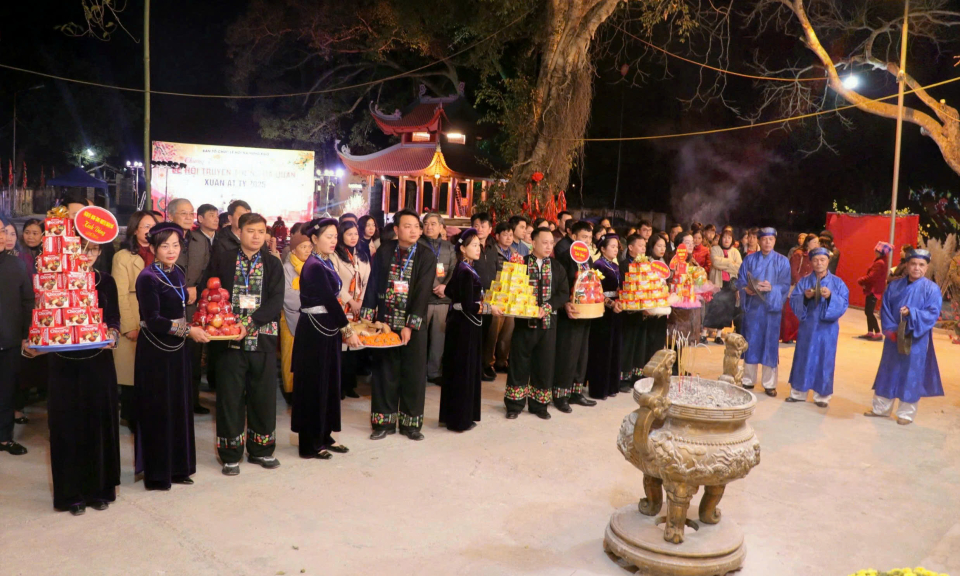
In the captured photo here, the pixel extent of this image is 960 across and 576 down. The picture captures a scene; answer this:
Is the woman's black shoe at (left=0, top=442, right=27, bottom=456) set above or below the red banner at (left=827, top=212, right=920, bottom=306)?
below

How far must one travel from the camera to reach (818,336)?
23.7ft

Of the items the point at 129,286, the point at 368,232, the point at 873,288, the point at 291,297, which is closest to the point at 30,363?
the point at 129,286

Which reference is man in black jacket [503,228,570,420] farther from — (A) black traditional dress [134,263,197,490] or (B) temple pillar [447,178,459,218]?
(B) temple pillar [447,178,459,218]

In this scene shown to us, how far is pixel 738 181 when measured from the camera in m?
24.5

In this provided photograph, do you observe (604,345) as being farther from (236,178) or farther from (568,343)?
(236,178)

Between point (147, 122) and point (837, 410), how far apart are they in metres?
8.66

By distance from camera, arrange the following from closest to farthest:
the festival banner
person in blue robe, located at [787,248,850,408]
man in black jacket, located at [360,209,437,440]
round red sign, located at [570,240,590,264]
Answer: man in black jacket, located at [360,209,437,440] < round red sign, located at [570,240,590,264] < person in blue robe, located at [787,248,850,408] < the festival banner

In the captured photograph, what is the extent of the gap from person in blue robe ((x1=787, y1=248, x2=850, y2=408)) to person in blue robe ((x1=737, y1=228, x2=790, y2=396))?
0.31m

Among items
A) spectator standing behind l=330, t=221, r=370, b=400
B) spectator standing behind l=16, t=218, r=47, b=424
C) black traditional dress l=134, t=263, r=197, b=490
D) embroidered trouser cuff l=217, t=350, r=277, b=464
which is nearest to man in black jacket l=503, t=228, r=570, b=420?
spectator standing behind l=330, t=221, r=370, b=400

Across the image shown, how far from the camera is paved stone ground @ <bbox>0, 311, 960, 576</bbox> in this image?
3678 millimetres

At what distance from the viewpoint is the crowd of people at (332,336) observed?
440 centimetres

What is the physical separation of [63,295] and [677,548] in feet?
11.0

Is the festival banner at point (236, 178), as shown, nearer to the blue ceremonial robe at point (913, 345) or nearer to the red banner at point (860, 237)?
the blue ceremonial robe at point (913, 345)

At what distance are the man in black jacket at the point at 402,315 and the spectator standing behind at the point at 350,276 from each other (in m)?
0.47
